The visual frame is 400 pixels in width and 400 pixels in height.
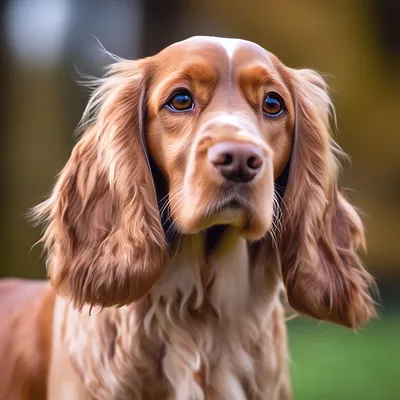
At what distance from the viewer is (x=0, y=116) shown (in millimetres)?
2551

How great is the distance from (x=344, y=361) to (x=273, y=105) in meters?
1.76

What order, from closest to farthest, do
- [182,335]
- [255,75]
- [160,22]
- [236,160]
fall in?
[236,160] < [255,75] < [182,335] < [160,22]

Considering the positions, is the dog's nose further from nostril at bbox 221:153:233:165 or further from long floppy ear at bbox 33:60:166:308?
long floppy ear at bbox 33:60:166:308

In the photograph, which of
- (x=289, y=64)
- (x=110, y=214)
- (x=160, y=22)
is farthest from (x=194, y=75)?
(x=160, y=22)

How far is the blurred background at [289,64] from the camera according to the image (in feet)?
7.24

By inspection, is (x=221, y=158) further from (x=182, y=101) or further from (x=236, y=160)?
(x=182, y=101)

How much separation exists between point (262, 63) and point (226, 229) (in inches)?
10.6

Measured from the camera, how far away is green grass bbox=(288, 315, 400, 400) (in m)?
2.32

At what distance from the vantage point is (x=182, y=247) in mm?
1298

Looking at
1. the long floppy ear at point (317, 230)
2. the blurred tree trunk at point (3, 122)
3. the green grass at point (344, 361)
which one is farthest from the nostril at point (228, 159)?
the blurred tree trunk at point (3, 122)

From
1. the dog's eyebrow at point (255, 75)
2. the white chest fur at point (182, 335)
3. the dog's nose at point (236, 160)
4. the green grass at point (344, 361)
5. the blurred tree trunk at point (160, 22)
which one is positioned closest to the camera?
the dog's nose at point (236, 160)

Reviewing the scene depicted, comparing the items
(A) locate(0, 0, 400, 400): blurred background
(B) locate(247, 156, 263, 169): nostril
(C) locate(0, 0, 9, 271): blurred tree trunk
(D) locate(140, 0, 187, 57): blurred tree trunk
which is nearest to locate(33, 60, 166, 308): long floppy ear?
(B) locate(247, 156, 263, 169): nostril

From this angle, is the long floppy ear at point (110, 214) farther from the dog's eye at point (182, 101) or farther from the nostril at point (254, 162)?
the nostril at point (254, 162)

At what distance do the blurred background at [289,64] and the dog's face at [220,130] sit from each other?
0.63m
